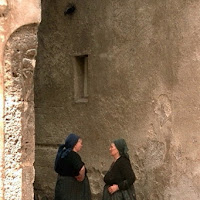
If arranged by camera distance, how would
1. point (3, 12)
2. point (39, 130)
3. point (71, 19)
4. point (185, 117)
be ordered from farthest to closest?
point (39, 130), point (71, 19), point (185, 117), point (3, 12)

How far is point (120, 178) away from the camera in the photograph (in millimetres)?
6426

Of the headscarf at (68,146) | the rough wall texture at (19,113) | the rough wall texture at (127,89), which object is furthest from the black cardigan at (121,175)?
the rough wall texture at (19,113)

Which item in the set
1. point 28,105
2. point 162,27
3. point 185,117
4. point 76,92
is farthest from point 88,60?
point 28,105

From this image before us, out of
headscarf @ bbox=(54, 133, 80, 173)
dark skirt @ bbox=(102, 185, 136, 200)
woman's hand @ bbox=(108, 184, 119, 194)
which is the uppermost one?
headscarf @ bbox=(54, 133, 80, 173)

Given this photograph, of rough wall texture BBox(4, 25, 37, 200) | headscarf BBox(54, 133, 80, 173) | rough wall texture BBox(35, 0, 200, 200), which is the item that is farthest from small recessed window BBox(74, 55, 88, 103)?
rough wall texture BBox(4, 25, 37, 200)

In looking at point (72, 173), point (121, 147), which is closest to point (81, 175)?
point (72, 173)

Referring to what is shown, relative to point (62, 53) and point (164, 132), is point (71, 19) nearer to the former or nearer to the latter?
point (62, 53)

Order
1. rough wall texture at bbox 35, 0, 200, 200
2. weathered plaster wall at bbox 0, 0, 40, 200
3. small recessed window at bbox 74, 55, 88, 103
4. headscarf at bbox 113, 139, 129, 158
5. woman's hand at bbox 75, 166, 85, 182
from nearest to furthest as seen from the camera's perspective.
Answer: weathered plaster wall at bbox 0, 0, 40, 200 < headscarf at bbox 113, 139, 129, 158 < woman's hand at bbox 75, 166, 85, 182 < rough wall texture at bbox 35, 0, 200, 200 < small recessed window at bbox 74, 55, 88, 103

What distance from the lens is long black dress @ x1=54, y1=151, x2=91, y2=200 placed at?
655cm

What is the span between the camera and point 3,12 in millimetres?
3467

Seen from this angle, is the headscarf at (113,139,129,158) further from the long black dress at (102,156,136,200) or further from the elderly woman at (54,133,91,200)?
the elderly woman at (54,133,91,200)

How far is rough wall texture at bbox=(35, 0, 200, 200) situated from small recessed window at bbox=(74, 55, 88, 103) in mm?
19

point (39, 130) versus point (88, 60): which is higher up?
point (88, 60)

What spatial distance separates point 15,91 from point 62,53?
5.67 metres
